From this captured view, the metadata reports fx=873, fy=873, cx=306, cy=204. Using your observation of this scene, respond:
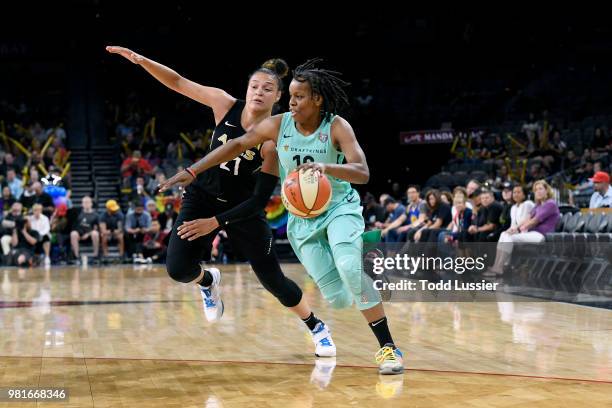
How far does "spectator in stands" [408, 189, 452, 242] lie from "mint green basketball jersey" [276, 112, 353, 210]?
6.50 m

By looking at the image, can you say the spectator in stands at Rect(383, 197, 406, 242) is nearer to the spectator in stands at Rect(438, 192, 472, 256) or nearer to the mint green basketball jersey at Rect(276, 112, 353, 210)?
the spectator in stands at Rect(438, 192, 472, 256)

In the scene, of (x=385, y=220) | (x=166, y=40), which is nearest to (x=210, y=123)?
(x=166, y=40)

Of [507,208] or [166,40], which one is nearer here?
[507,208]

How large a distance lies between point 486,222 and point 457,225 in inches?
14.5

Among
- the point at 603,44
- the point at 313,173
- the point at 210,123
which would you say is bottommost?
the point at 313,173

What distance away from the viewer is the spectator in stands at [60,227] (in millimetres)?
16844

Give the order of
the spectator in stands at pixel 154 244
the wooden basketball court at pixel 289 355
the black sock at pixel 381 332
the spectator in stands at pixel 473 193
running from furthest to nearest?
the spectator in stands at pixel 154 244, the spectator in stands at pixel 473 193, the black sock at pixel 381 332, the wooden basketball court at pixel 289 355

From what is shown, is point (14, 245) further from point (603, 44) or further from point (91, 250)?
point (603, 44)

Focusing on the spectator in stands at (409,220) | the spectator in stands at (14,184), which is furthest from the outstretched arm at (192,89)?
the spectator in stands at (14,184)

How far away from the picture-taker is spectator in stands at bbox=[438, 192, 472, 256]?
10891mm

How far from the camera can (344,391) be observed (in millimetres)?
4352

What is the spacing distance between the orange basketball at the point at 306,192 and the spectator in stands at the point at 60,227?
12.8 metres

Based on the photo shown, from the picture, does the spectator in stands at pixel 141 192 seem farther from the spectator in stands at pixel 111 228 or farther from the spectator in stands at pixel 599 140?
the spectator in stands at pixel 599 140

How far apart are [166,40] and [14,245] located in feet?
39.0
